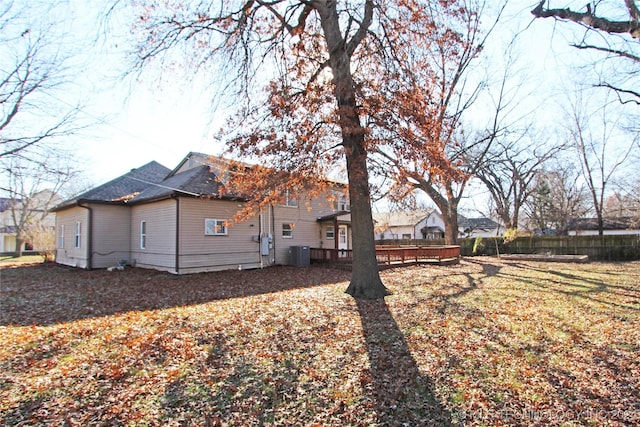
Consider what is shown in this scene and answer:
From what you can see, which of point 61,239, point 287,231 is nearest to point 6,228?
point 61,239

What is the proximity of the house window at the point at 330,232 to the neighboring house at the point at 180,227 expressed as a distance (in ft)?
1.16

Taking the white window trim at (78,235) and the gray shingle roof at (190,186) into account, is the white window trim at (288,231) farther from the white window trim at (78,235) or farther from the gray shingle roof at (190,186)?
the white window trim at (78,235)

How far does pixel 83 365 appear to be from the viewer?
4.58 m

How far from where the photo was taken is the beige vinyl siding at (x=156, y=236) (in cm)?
1429

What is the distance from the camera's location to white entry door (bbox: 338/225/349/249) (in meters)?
21.1

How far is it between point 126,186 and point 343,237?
42.3 feet

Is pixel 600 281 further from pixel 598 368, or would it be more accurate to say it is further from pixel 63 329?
pixel 63 329

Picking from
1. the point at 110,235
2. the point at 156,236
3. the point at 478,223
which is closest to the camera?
the point at 156,236

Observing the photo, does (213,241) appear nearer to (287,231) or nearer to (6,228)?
(287,231)

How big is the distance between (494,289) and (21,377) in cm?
1135

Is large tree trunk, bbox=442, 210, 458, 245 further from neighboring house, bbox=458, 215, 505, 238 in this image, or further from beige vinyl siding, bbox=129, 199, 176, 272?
neighboring house, bbox=458, 215, 505, 238

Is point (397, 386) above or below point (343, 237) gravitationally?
below

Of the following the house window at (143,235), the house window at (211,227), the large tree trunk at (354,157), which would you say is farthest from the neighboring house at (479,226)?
the large tree trunk at (354,157)

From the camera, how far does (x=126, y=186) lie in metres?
18.8
